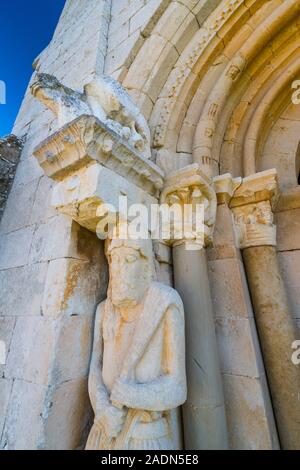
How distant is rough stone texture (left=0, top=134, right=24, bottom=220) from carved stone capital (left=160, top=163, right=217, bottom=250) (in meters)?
1.55

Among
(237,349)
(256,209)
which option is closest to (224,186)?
(256,209)

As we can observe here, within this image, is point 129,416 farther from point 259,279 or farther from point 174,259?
point 259,279

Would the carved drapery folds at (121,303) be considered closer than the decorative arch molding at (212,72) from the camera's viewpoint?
Yes

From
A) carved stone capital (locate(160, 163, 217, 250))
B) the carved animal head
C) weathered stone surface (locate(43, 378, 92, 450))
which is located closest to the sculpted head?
carved stone capital (locate(160, 163, 217, 250))

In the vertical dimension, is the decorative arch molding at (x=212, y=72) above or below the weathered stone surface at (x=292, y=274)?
above

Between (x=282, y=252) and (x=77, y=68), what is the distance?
2.43m

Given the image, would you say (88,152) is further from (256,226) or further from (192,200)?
(256,226)

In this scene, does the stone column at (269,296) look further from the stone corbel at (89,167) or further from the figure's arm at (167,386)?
the stone corbel at (89,167)

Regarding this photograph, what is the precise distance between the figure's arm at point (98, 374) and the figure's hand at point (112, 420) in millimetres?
27

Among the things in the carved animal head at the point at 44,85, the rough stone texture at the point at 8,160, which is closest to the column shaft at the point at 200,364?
the carved animal head at the point at 44,85

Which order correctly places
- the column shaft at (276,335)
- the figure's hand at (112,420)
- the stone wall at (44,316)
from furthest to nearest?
the column shaft at (276,335) < the stone wall at (44,316) < the figure's hand at (112,420)

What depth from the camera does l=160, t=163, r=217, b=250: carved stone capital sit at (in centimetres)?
140

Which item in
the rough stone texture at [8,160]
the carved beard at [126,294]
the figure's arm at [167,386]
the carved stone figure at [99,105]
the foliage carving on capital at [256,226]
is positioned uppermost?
→ the rough stone texture at [8,160]

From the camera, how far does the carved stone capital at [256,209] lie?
1.53 metres
